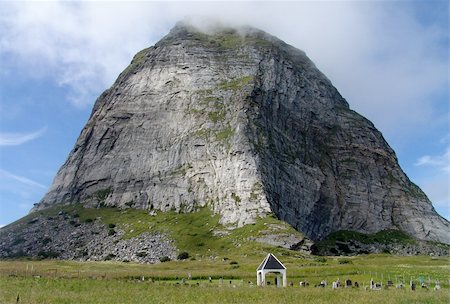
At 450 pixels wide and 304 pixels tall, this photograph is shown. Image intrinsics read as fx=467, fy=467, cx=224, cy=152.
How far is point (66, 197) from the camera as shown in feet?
584

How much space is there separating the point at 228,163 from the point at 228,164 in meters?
0.42

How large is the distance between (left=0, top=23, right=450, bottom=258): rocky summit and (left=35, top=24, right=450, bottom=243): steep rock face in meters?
0.43

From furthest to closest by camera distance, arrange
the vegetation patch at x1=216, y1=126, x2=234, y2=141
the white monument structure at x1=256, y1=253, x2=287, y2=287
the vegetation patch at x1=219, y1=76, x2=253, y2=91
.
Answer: the vegetation patch at x1=219, y1=76, x2=253, y2=91, the vegetation patch at x1=216, y1=126, x2=234, y2=141, the white monument structure at x1=256, y1=253, x2=287, y2=287

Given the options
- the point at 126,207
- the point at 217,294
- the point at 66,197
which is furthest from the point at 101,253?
the point at 217,294

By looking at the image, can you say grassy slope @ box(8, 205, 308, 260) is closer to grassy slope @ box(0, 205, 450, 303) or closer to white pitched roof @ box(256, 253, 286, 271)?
grassy slope @ box(0, 205, 450, 303)

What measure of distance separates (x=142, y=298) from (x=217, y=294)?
22.7 ft

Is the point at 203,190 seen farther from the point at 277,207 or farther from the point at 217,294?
the point at 217,294

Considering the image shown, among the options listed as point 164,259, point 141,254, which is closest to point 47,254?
point 141,254

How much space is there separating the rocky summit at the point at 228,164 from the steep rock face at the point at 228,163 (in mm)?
433

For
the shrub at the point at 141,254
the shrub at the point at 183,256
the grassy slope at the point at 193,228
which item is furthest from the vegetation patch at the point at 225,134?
the shrub at the point at 141,254

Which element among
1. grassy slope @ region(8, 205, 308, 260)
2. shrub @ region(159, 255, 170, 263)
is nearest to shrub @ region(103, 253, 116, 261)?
grassy slope @ region(8, 205, 308, 260)

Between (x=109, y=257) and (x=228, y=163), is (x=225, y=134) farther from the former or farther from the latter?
(x=109, y=257)

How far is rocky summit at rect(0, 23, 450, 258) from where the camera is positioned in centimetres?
16074

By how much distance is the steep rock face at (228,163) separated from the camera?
528 feet
